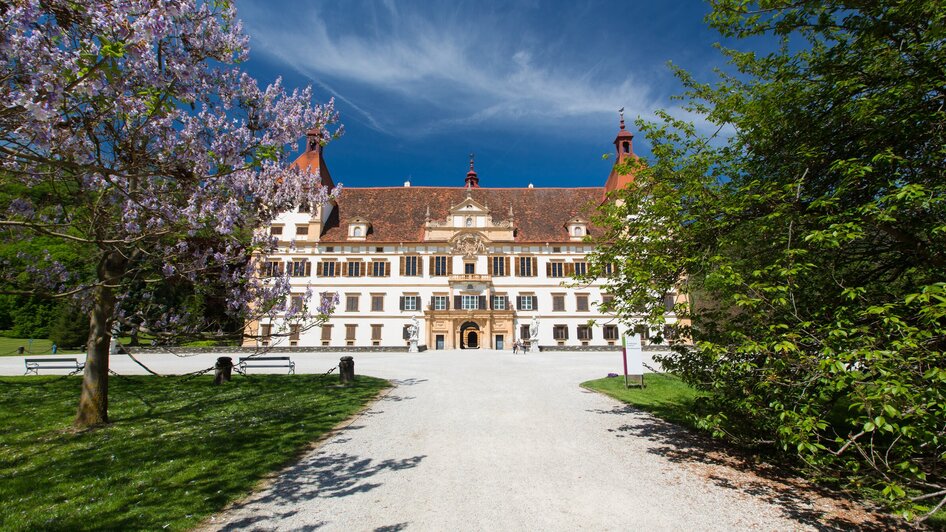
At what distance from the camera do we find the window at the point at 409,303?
40625 mm

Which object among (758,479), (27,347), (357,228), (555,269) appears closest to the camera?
(758,479)

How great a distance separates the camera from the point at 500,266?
41625 mm

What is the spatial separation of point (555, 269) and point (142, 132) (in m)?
37.6

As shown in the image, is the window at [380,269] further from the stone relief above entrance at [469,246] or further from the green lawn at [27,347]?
the green lawn at [27,347]

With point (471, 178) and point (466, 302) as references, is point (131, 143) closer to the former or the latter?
point (466, 302)

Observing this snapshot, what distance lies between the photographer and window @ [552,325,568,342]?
4050cm

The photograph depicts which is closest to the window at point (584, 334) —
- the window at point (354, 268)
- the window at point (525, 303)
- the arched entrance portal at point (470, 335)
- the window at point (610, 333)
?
the window at point (610, 333)

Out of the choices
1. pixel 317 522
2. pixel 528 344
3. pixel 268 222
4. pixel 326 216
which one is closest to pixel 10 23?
pixel 317 522

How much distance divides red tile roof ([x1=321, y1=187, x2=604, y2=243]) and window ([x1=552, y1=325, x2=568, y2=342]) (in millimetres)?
7908

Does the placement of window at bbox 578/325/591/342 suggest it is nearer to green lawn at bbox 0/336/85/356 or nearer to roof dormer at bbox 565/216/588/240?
roof dormer at bbox 565/216/588/240

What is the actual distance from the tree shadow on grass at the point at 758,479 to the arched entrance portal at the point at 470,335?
104 feet

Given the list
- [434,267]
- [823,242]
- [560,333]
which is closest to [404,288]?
[434,267]

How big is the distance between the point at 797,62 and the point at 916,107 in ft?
7.55

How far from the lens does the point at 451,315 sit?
131 ft
